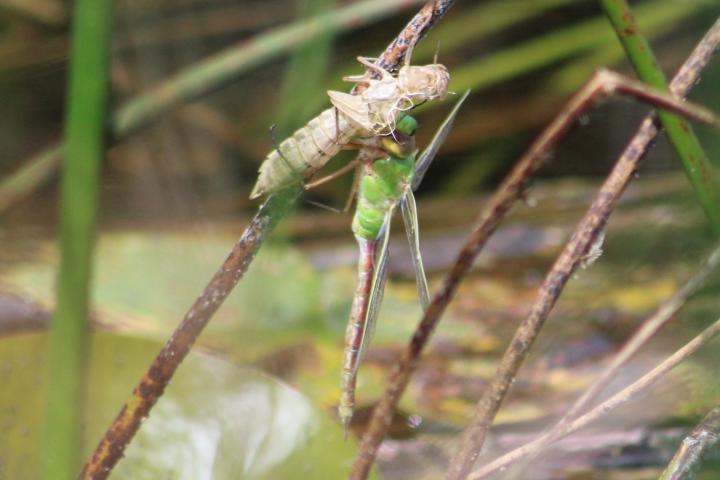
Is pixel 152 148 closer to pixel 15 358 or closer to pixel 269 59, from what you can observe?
pixel 269 59

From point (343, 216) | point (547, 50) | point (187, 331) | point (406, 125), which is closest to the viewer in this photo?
point (187, 331)

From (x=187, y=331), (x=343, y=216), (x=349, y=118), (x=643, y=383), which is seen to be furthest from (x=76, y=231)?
(x=343, y=216)

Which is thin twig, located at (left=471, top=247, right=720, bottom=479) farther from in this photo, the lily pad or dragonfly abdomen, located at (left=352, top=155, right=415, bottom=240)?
dragonfly abdomen, located at (left=352, top=155, right=415, bottom=240)

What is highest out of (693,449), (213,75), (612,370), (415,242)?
(213,75)

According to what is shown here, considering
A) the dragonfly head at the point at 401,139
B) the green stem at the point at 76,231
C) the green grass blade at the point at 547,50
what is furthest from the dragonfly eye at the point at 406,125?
the green grass blade at the point at 547,50

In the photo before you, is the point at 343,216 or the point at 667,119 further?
the point at 343,216

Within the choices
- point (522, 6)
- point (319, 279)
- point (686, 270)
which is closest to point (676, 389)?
point (686, 270)

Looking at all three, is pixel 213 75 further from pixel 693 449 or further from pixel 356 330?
pixel 693 449
